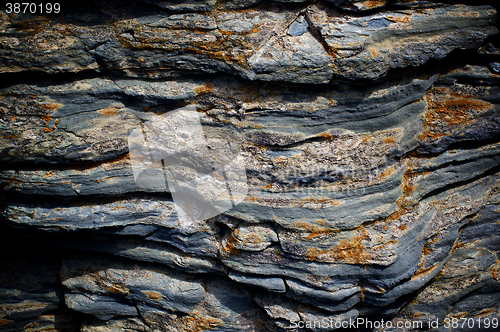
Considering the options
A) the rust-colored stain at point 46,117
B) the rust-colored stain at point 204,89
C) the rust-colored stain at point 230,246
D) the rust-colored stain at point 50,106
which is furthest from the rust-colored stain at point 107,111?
the rust-colored stain at point 230,246

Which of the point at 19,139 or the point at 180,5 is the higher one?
the point at 180,5

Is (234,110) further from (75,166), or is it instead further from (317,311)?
(317,311)

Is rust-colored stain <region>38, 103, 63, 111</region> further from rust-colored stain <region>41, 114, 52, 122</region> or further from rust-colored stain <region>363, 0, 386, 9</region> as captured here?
rust-colored stain <region>363, 0, 386, 9</region>

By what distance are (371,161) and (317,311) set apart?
1939 millimetres

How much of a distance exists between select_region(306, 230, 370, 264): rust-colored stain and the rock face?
0.6 inches

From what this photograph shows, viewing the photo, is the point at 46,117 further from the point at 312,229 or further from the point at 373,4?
the point at 373,4

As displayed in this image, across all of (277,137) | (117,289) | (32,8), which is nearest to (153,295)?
(117,289)

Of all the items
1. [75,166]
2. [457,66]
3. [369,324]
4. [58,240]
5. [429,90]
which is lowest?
[369,324]

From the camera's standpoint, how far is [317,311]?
3.85 meters

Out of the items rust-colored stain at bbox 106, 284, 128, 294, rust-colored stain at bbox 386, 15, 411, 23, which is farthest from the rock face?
rust-colored stain at bbox 106, 284, 128, 294

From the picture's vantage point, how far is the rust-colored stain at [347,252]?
3.51m

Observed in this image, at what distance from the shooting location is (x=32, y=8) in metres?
3.36

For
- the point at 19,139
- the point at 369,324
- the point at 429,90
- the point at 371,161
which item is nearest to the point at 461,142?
the point at 429,90

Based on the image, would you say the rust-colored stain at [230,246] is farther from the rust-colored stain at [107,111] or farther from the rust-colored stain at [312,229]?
the rust-colored stain at [107,111]
